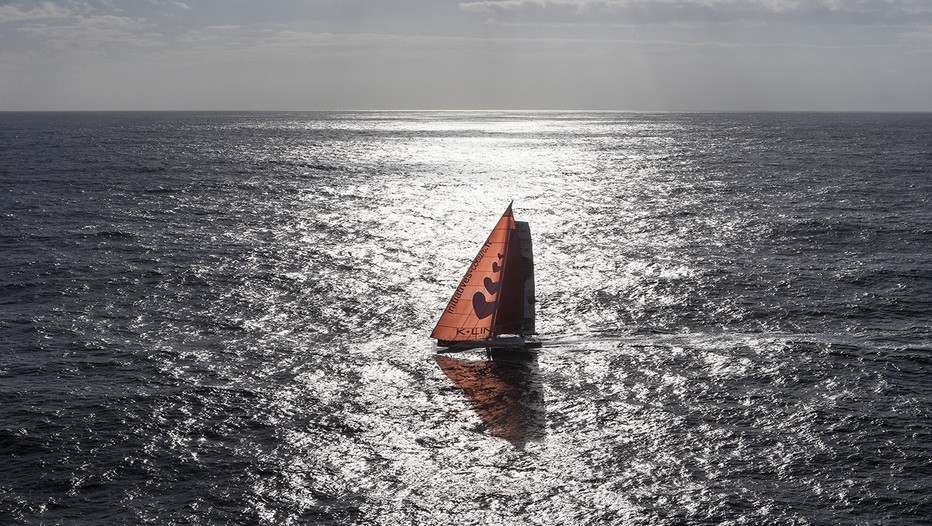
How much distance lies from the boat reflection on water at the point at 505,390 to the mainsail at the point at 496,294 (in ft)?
4.91

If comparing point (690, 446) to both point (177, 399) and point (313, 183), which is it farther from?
point (313, 183)

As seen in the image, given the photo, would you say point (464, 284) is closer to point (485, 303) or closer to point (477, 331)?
point (485, 303)

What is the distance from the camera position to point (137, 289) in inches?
2363

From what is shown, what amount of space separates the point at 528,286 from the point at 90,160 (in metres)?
140

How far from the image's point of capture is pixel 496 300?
46.6 meters

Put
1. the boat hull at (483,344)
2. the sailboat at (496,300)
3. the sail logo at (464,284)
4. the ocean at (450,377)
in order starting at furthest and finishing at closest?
the sail logo at (464,284), the sailboat at (496,300), the boat hull at (483,344), the ocean at (450,377)

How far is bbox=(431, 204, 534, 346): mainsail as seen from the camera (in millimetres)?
46625

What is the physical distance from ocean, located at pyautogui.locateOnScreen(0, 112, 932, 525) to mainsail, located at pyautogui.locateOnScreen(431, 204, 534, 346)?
190cm

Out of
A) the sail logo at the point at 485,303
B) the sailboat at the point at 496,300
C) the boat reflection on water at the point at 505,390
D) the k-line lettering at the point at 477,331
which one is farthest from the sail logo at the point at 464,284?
the boat reflection on water at the point at 505,390

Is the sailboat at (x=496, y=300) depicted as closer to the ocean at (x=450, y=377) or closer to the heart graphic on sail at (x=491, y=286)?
the heart graphic on sail at (x=491, y=286)

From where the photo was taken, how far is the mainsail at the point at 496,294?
46.6m

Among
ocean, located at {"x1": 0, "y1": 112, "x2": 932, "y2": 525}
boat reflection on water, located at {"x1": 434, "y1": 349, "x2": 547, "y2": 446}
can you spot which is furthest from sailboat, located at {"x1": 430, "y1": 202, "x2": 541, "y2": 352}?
ocean, located at {"x1": 0, "y1": 112, "x2": 932, "y2": 525}

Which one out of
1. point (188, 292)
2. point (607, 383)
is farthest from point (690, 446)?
point (188, 292)

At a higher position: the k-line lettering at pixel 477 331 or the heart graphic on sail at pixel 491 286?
the heart graphic on sail at pixel 491 286
